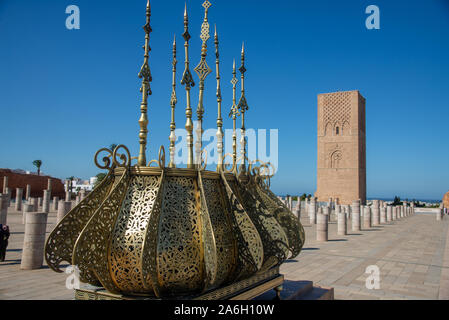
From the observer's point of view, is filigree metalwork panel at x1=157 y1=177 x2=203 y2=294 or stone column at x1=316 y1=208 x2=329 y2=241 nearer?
filigree metalwork panel at x1=157 y1=177 x2=203 y2=294

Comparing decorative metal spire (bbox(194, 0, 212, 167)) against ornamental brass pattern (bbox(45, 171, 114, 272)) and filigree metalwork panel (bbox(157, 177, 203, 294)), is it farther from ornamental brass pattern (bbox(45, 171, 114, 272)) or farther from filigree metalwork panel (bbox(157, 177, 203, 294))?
ornamental brass pattern (bbox(45, 171, 114, 272))

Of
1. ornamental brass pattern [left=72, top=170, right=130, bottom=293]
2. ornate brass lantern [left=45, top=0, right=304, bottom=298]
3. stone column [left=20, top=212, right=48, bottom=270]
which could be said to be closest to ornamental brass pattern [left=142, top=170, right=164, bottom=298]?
ornate brass lantern [left=45, top=0, right=304, bottom=298]

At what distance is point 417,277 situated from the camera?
6961mm

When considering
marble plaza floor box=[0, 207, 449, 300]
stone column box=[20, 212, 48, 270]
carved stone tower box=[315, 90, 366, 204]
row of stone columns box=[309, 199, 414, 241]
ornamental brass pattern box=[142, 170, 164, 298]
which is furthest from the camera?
carved stone tower box=[315, 90, 366, 204]

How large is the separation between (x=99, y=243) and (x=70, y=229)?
1.65ft

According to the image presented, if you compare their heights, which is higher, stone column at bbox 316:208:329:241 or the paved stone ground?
stone column at bbox 316:208:329:241

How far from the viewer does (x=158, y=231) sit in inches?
114

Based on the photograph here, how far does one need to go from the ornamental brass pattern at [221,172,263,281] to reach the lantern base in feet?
0.47

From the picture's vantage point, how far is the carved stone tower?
41031 millimetres

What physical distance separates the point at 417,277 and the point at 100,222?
6.93 m

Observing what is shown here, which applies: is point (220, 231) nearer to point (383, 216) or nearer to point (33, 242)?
point (33, 242)

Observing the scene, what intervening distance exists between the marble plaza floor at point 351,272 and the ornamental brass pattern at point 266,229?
2.04m

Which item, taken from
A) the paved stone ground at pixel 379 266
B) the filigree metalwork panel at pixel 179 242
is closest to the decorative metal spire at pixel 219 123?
the filigree metalwork panel at pixel 179 242
